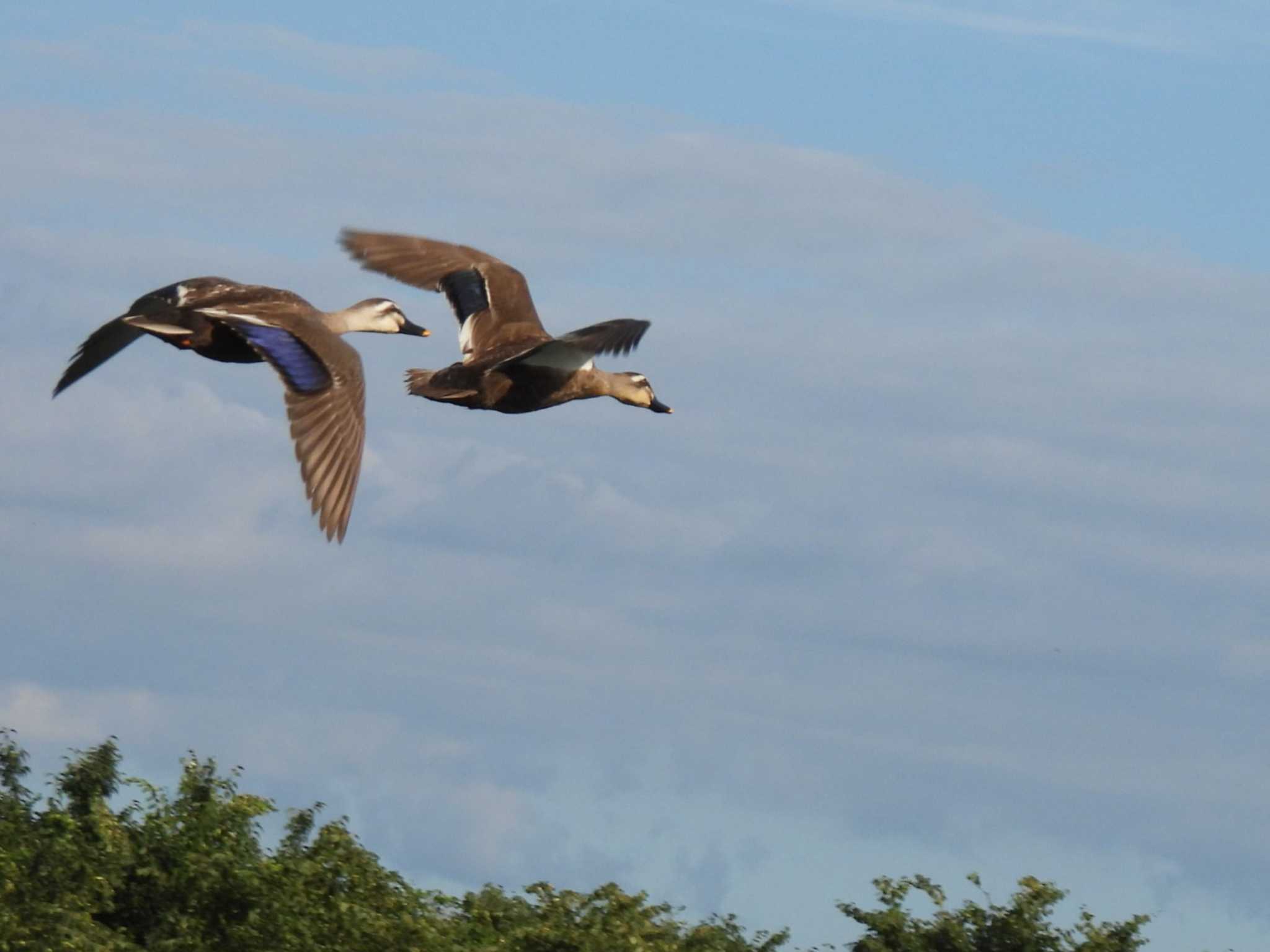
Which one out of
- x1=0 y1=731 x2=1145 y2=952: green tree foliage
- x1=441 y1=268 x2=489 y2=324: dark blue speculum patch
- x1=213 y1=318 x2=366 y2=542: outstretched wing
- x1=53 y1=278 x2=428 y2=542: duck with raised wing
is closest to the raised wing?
x1=441 y1=268 x2=489 y2=324: dark blue speculum patch

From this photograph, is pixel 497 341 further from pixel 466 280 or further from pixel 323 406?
pixel 323 406

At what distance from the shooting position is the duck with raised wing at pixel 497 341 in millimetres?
23625

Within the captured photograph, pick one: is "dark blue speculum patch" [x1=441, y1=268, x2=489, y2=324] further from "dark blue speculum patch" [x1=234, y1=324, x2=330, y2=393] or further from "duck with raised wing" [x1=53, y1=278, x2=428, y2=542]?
"dark blue speculum patch" [x1=234, y1=324, x2=330, y2=393]

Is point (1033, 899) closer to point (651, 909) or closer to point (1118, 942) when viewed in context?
point (1118, 942)

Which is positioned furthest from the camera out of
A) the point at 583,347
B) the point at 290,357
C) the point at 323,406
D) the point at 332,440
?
the point at 583,347

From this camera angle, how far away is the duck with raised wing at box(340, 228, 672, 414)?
23625 mm

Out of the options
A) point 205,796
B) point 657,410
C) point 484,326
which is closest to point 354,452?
point 484,326

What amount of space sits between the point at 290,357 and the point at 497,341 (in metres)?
4.52

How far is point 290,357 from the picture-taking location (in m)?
21.6

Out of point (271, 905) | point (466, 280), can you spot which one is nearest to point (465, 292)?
point (466, 280)

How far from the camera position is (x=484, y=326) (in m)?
26.4

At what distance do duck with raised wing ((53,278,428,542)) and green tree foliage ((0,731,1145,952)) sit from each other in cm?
2532

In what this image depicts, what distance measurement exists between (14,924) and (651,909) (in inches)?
616

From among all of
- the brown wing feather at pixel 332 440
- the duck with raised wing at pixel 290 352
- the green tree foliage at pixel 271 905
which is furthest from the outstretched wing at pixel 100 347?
the green tree foliage at pixel 271 905
